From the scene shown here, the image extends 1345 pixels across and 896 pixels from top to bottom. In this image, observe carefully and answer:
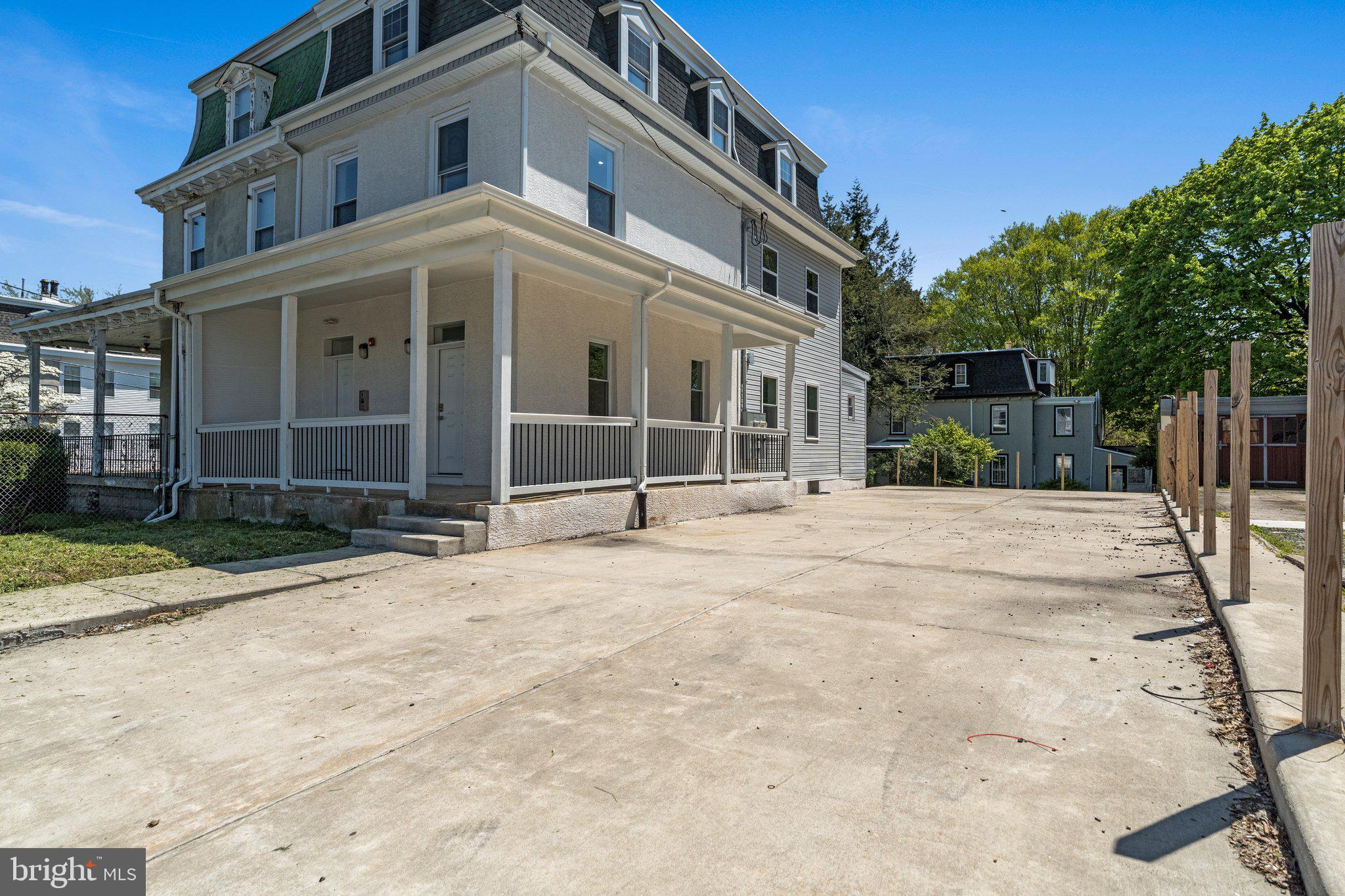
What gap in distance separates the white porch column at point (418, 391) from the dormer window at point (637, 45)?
5564 millimetres

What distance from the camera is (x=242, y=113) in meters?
14.0

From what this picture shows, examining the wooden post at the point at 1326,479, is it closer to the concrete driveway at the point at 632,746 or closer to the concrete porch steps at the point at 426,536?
the concrete driveway at the point at 632,746

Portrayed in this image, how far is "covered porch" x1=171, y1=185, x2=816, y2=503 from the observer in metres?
8.29

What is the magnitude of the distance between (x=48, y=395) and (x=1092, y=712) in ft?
95.8

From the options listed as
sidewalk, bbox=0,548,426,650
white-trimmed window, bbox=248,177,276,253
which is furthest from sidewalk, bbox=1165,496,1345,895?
white-trimmed window, bbox=248,177,276,253

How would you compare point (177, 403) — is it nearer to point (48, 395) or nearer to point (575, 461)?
point (575, 461)

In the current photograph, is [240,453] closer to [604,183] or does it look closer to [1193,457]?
[604,183]

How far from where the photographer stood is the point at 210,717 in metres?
3.17

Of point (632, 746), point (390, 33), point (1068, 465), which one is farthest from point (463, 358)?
point (1068, 465)

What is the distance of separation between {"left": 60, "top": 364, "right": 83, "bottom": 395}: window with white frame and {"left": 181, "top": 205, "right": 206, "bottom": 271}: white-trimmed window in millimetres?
15163

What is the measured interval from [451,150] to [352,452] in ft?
15.7

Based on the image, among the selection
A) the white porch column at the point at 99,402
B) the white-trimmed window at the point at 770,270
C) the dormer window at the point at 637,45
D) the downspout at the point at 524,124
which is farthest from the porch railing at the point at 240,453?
the white-trimmed window at the point at 770,270

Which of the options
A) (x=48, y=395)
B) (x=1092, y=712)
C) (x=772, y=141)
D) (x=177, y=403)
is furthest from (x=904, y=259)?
(x=48, y=395)

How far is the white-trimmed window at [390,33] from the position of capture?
11.0 meters
